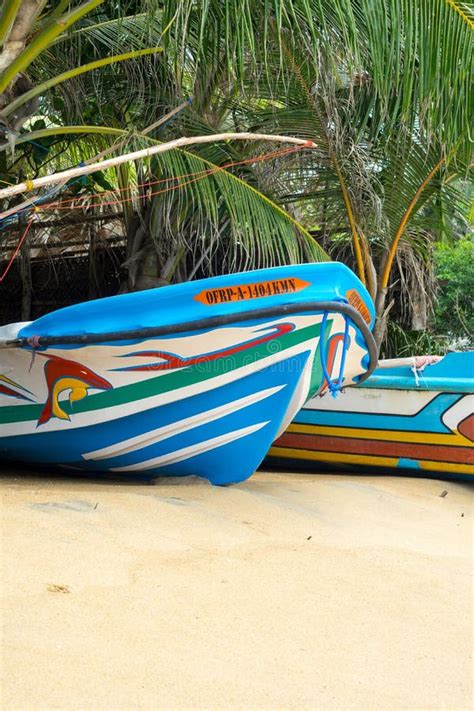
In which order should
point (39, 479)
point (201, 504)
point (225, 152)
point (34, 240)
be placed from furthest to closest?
point (34, 240) → point (225, 152) → point (39, 479) → point (201, 504)

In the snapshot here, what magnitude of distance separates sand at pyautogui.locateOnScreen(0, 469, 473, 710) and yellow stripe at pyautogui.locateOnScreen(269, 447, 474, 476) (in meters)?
1.68

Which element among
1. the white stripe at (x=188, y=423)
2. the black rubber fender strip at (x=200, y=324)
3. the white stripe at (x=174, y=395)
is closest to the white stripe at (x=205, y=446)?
the white stripe at (x=188, y=423)

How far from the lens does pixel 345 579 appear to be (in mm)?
2812

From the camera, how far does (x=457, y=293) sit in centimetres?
1101

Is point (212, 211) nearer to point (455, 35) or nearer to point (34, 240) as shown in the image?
point (455, 35)

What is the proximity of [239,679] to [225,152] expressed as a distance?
504 centimetres

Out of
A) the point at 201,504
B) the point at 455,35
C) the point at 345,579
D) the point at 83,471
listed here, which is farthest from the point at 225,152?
the point at 345,579

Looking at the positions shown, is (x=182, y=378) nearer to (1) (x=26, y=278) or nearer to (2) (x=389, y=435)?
(2) (x=389, y=435)

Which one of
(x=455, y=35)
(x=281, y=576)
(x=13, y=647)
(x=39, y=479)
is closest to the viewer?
(x=13, y=647)

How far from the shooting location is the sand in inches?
73.5

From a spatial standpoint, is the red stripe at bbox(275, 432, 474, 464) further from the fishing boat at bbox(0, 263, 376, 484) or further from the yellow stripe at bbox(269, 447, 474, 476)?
the fishing boat at bbox(0, 263, 376, 484)

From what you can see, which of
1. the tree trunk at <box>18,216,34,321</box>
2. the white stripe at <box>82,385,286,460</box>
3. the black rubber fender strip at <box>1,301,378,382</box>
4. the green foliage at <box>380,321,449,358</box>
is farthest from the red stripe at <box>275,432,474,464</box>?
the tree trunk at <box>18,216,34,321</box>

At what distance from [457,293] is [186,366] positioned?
25.4 feet

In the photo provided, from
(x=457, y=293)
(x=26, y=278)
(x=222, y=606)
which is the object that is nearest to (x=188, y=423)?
(x=222, y=606)
